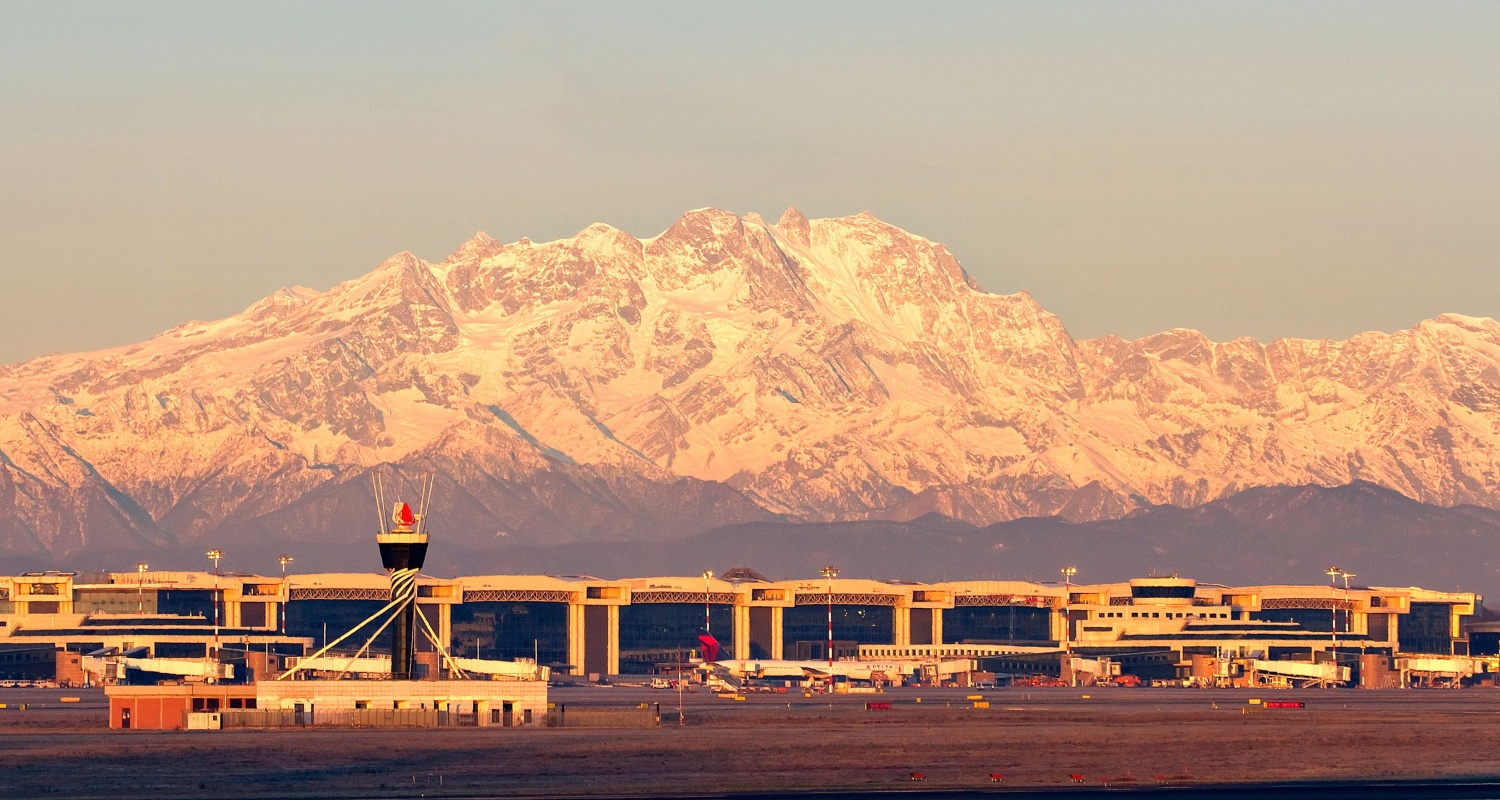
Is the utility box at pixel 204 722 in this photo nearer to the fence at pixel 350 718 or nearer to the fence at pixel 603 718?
the fence at pixel 350 718

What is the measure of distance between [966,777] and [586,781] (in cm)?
1770

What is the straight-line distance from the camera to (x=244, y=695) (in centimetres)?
17850

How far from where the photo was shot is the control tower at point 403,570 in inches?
6949

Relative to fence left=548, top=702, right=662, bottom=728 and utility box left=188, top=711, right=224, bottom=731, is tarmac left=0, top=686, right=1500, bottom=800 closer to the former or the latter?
fence left=548, top=702, right=662, bottom=728

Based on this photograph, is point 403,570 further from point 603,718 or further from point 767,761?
point 767,761

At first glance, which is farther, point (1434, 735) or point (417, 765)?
point (1434, 735)

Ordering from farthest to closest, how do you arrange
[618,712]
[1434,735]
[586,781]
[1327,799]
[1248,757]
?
[618,712] < [1434,735] < [1248,757] < [586,781] < [1327,799]

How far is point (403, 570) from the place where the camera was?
177375 millimetres

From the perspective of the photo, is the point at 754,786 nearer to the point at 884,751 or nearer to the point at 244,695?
the point at 884,751

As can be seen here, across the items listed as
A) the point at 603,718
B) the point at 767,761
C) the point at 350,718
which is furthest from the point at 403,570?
the point at 767,761

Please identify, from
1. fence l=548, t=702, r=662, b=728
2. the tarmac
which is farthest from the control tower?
the tarmac

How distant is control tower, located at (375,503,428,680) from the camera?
176500mm

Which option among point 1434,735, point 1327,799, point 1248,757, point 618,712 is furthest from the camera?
point 618,712

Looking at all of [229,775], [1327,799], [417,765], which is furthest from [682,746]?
[1327,799]
